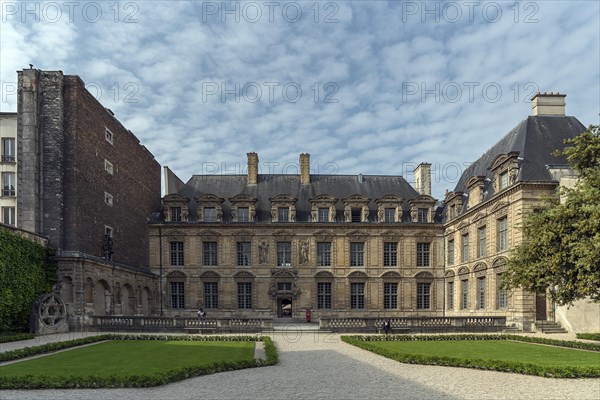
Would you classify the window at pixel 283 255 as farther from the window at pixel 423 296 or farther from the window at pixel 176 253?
Answer: the window at pixel 423 296

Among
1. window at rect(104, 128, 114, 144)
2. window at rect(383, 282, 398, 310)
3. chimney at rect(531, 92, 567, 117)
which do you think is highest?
chimney at rect(531, 92, 567, 117)

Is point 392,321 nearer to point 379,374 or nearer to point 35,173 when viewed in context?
point 379,374

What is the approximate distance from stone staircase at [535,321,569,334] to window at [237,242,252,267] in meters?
22.5

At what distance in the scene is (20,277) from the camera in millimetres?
23766

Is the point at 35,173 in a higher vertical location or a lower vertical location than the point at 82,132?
lower

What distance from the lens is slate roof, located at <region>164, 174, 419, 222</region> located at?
39.9 metres

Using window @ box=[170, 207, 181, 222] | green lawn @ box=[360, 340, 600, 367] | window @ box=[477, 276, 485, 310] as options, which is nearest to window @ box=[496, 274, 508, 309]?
window @ box=[477, 276, 485, 310]

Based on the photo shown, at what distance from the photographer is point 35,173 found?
87.3 ft

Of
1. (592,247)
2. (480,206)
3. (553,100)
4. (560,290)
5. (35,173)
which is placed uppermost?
(553,100)

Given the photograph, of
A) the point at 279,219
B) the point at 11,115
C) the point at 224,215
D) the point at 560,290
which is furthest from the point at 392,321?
the point at 11,115

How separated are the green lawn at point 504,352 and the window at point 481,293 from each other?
1017 cm

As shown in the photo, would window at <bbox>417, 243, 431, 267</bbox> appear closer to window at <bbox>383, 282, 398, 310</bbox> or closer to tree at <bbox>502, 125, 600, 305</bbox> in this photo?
window at <bbox>383, 282, 398, 310</bbox>

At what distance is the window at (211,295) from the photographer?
37875 mm

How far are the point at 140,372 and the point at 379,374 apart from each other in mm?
6884
